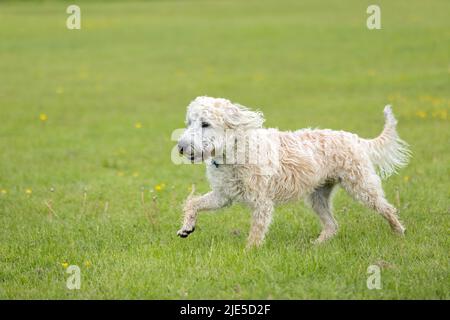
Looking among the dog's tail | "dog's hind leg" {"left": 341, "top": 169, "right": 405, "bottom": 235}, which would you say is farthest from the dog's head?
the dog's tail

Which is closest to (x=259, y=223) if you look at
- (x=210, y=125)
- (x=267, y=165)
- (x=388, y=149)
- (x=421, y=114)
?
(x=267, y=165)

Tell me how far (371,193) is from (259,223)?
1.42 meters

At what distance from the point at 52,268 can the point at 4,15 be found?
3540cm

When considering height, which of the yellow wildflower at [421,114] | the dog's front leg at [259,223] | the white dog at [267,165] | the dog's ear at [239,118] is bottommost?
the dog's front leg at [259,223]

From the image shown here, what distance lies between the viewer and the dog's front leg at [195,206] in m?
7.19

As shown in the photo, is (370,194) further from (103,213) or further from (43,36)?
(43,36)

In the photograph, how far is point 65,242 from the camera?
7.72 m

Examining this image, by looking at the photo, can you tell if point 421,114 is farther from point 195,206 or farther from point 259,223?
point 195,206

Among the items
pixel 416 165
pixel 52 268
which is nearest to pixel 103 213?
pixel 52 268

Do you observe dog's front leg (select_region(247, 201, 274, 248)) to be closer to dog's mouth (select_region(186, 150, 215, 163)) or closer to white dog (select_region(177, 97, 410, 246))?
white dog (select_region(177, 97, 410, 246))

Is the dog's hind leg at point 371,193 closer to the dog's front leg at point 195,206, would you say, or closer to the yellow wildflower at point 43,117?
the dog's front leg at point 195,206

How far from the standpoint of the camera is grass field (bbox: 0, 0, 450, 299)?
6391 millimetres

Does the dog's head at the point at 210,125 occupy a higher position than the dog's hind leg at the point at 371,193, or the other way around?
the dog's head at the point at 210,125

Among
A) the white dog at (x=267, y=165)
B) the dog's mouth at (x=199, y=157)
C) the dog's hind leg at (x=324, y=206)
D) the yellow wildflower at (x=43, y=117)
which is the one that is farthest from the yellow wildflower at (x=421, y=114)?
the dog's mouth at (x=199, y=157)
